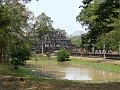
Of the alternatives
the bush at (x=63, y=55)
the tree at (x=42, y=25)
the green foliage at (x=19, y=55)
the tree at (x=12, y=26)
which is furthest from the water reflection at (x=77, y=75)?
the tree at (x=42, y=25)

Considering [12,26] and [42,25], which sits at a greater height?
[42,25]

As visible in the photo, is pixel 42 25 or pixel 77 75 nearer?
pixel 77 75

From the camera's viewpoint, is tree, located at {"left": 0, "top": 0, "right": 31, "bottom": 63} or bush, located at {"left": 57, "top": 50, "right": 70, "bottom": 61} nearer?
tree, located at {"left": 0, "top": 0, "right": 31, "bottom": 63}

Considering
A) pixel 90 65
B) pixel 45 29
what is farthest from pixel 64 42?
pixel 90 65

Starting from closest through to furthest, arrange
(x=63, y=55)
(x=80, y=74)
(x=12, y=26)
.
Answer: (x=12, y=26), (x=80, y=74), (x=63, y=55)

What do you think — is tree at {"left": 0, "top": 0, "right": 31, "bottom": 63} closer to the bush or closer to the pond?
the pond

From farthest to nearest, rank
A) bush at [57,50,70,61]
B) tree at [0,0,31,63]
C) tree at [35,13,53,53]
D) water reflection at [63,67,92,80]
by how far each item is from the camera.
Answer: tree at [35,13,53,53]
bush at [57,50,70,61]
water reflection at [63,67,92,80]
tree at [0,0,31,63]

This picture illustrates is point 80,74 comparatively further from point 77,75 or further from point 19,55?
point 19,55

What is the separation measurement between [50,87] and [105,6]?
5.08m

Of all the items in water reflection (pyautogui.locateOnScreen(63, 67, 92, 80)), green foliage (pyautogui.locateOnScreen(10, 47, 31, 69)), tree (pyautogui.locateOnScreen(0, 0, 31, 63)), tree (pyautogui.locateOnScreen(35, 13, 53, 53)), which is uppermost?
tree (pyautogui.locateOnScreen(35, 13, 53, 53))

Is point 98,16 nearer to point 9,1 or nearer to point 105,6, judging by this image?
point 105,6

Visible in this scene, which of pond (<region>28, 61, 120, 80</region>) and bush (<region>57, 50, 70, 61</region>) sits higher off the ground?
bush (<region>57, 50, 70, 61</region>)

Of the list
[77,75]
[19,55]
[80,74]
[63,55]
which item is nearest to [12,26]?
[19,55]

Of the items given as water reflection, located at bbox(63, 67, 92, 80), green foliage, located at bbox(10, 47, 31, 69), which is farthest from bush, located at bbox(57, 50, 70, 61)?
water reflection, located at bbox(63, 67, 92, 80)
